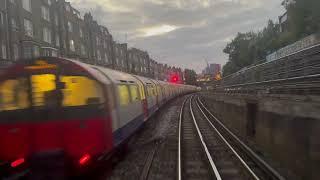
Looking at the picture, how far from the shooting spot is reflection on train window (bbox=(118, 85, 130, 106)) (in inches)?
565

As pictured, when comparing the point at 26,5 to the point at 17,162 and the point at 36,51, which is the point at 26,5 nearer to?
the point at 36,51

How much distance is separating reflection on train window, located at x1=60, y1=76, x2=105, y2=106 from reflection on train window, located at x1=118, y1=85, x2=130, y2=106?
2.45m

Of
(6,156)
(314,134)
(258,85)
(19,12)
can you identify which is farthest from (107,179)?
(19,12)

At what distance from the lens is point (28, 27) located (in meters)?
48.3

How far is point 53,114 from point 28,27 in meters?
38.9

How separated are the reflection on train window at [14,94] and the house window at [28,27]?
3650 centimetres

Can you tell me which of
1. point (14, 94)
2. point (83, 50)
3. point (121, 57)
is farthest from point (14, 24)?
point (121, 57)

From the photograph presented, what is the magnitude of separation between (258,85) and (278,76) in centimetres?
456

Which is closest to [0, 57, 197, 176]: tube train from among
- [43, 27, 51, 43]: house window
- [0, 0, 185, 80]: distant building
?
[0, 0, 185, 80]: distant building

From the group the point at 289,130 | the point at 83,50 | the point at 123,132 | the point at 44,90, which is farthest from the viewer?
the point at 83,50

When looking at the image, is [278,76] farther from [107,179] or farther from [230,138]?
[107,179]

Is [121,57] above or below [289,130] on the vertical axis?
above

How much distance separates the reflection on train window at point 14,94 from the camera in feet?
37.7

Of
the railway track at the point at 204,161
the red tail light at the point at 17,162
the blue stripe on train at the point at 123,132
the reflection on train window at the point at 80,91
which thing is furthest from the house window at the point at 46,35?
the red tail light at the point at 17,162
